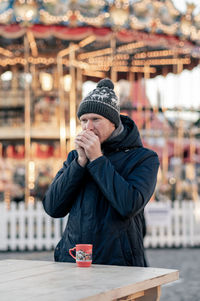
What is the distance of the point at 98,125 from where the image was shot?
2887 millimetres

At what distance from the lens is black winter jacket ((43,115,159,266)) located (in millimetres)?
2707

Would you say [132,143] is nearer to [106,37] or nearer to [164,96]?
[106,37]

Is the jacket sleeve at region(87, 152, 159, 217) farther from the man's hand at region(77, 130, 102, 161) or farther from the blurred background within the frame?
the blurred background

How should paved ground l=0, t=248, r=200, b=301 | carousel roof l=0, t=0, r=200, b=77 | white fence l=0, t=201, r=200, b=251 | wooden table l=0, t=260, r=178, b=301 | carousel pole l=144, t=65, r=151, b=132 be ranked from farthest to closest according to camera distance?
carousel pole l=144, t=65, r=151, b=132, carousel roof l=0, t=0, r=200, b=77, white fence l=0, t=201, r=200, b=251, paved ground l=0, t=248, r=200, b=301, wooden table l=0, t=260, r=178, b=301

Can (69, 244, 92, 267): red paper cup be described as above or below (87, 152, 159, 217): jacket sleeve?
below

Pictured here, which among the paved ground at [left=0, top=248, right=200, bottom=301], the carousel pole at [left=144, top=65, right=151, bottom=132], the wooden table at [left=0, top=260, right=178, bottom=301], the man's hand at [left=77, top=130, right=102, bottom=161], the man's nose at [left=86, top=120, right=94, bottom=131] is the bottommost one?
the paved ground at [left=0, top=248, right=200, bottom=301]

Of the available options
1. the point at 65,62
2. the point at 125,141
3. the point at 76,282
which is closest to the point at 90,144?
the point at 125,141

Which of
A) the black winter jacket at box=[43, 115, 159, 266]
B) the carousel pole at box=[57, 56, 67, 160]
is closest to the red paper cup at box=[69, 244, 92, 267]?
the black winter jacket at box=[43, 115, 159, 266]

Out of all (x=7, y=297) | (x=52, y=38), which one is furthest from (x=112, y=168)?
(x=52, y=38)

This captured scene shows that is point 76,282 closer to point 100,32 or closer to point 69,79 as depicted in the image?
point 100,32

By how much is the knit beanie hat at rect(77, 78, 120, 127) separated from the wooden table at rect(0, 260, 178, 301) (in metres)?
0.76

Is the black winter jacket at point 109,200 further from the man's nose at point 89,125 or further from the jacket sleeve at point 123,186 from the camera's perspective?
the man's nose at point 89,125

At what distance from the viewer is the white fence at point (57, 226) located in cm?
1142

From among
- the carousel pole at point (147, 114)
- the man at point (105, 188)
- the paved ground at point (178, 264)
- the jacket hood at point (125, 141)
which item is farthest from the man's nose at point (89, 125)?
the carousel pole at point (147, 114)
